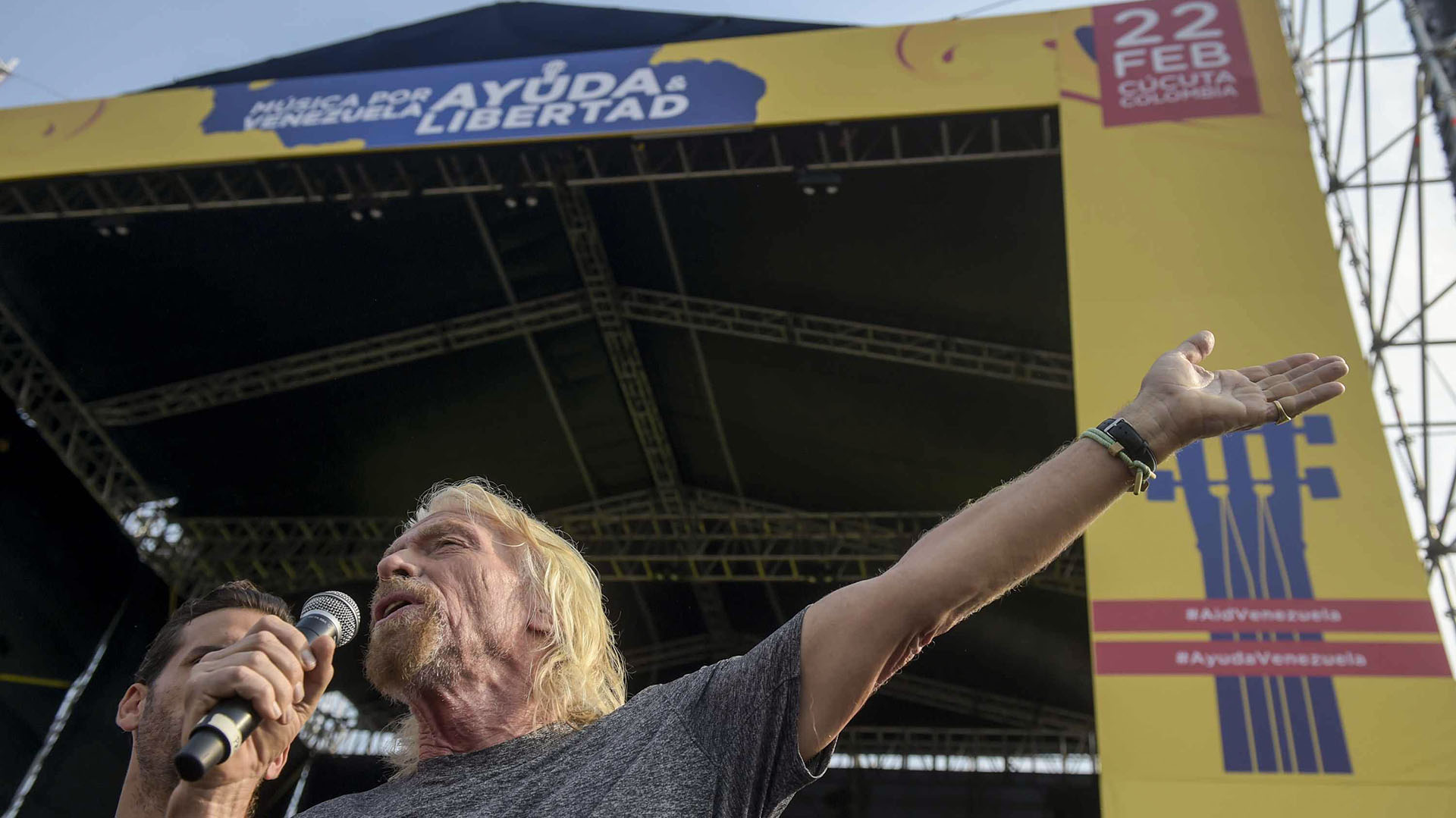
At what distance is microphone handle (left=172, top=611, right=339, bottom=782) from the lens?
1.31 metres

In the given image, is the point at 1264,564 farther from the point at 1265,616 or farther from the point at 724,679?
the point at 724,679

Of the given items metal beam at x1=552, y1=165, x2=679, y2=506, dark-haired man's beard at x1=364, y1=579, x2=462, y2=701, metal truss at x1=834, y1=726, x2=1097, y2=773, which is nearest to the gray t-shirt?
dark-haired man's beard at x1=364, y1=579, x2=462, y2=701

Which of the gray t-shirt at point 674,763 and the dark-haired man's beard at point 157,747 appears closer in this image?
the gray t-shirt at point 674,763

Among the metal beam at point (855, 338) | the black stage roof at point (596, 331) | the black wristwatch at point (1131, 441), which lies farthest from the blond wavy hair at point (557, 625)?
the metal beam at point (855, 338)

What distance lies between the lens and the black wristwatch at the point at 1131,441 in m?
1.44

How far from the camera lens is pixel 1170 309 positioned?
20.2 feet

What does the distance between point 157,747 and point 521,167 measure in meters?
6.95

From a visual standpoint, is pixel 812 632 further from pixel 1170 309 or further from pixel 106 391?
pixel 106 391

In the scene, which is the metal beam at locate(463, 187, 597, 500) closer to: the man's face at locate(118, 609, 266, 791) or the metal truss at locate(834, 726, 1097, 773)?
the metal truss at locate(834, 726, 1097, 773)

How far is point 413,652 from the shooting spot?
1792 mm

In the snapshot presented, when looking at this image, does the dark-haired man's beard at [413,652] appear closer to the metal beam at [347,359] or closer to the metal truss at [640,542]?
the metal beam at [347,359]

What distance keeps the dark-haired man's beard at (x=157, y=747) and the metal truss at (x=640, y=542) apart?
31.3 ft

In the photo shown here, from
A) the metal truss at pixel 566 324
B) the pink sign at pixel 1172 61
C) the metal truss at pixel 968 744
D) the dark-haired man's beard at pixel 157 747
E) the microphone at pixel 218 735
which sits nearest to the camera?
the microphone at pixel 218 735

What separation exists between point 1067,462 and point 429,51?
8552 mm
